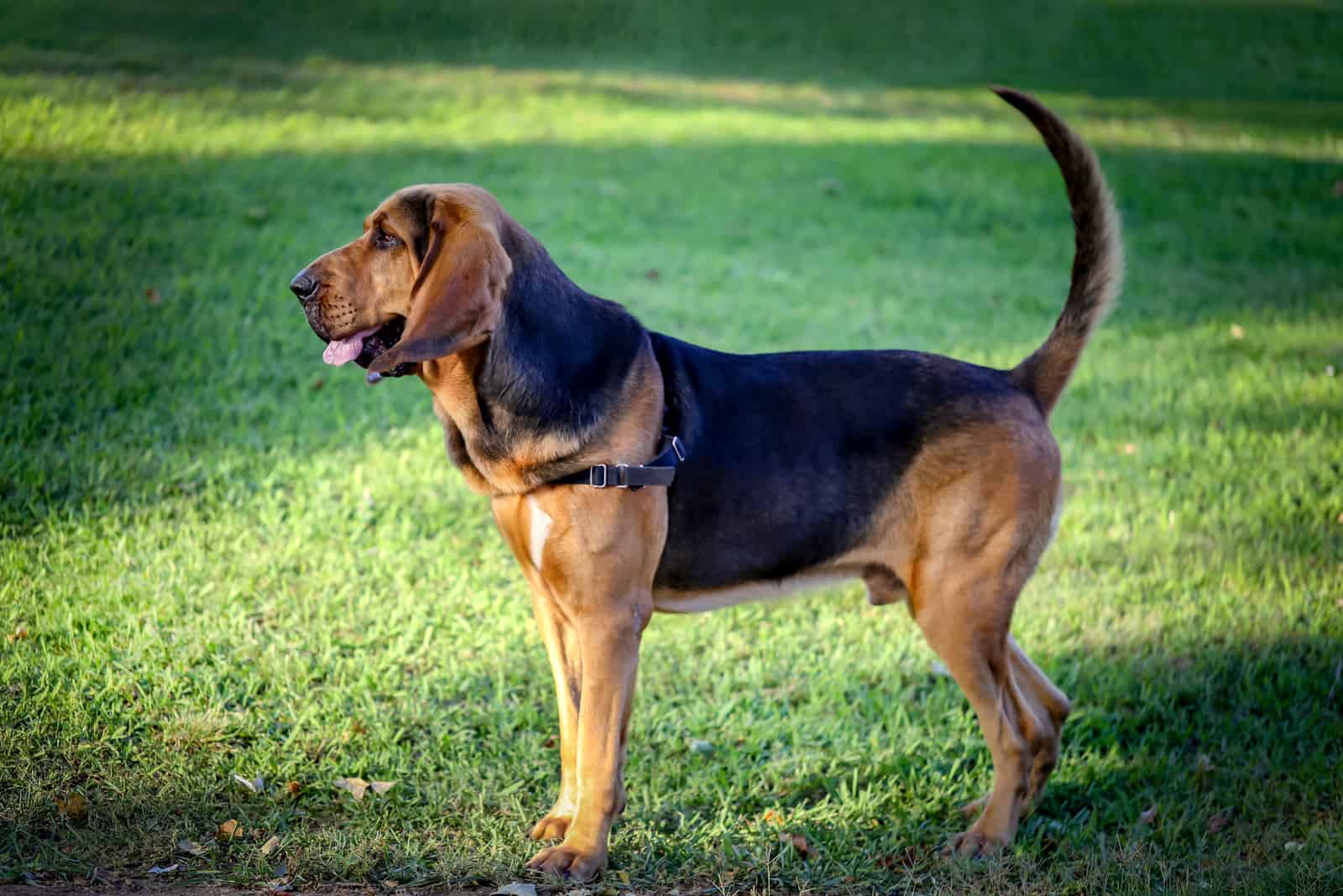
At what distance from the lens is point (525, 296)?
4.32 meters

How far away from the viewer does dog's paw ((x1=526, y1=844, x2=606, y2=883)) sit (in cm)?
432

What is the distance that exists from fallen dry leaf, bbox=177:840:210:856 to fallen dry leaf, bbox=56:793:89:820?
412mm

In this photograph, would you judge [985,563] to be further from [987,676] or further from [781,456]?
[781,456]

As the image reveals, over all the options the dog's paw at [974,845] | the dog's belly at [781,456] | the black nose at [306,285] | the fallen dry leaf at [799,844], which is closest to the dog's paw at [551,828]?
the fallen dry leaf at [799,844]

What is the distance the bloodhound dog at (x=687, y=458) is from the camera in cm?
429

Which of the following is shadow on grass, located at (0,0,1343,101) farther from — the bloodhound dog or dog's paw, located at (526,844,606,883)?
dog's paw, located at (526,844,606,883)

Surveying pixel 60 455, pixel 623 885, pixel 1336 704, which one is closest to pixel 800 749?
pixel 623 885

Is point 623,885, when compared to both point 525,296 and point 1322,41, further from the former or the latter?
point 1322,41

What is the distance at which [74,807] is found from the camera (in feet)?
15.0

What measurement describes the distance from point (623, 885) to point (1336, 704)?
3.62 meters

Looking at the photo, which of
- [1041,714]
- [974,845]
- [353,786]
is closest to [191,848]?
[353,786]

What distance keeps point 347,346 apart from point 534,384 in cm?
65

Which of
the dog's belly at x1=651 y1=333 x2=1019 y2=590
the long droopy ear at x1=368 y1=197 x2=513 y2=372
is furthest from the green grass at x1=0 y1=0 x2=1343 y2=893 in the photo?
the long droopy ear at x1=368 y1=197 x2=513 y2=372

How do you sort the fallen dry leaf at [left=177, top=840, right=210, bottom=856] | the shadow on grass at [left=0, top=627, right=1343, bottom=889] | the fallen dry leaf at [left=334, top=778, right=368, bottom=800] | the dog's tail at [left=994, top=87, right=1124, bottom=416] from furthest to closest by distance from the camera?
the dog's tail at [left=994, top=87, right=1124, bottom=416]
the fallen dry leaf at [left=334, top=778, right=368, bottom=800]
the shadow on grass at [left=0, top=627, right=1343, bottom=889]
the fallen dry leaf at [left=177, top=840, right=210, bottom=856]
